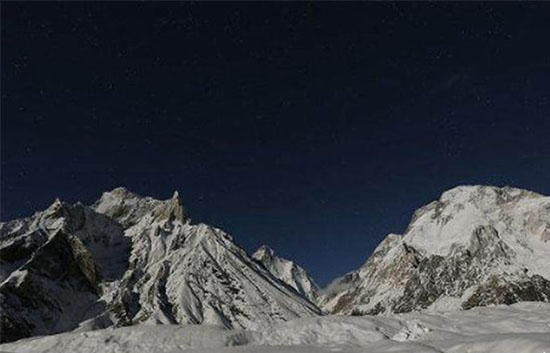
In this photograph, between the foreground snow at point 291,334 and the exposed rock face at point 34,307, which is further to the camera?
the exposed rock face at point 34,307

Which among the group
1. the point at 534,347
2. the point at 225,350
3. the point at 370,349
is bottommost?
the point at 534,347

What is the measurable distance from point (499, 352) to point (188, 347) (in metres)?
25.0

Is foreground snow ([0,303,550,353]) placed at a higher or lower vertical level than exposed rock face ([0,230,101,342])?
lower

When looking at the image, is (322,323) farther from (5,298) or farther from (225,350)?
(5,298)

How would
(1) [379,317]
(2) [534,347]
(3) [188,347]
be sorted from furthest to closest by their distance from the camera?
(1) [379,317]
(3) [188,347]
(2) [534,347]

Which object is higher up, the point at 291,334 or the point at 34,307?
the point at 34,307

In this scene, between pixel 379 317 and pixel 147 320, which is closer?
pixel 379 317

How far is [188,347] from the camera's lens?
140 ft

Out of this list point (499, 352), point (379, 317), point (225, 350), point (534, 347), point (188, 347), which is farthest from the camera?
point (379, 317)

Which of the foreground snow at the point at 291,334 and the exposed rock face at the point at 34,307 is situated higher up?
the exposed rock face at the point at 34,307

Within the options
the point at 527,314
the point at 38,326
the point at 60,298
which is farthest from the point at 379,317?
the point at 60,298

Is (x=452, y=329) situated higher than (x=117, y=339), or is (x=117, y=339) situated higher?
(x=117, y=339)

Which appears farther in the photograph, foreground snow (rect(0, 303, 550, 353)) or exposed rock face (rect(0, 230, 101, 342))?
exposed rock face (rect(0, 230, 101, 342))

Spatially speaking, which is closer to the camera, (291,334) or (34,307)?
(291,334)
